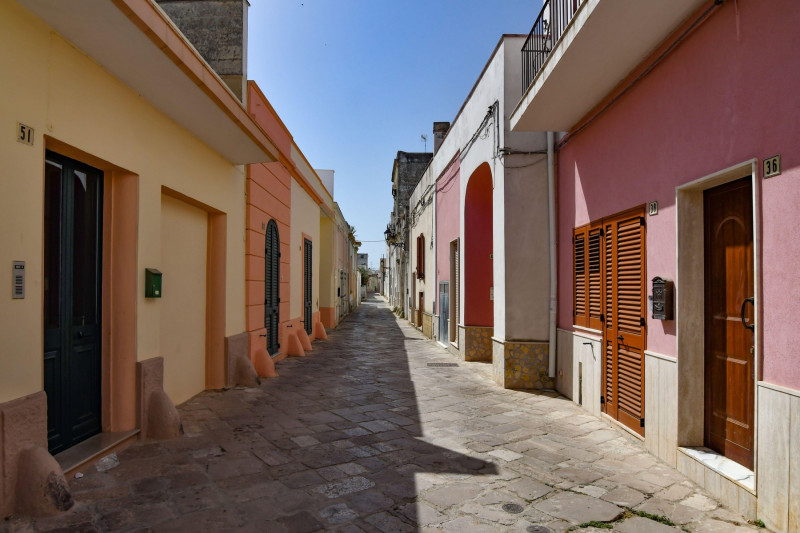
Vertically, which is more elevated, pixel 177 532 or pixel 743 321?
pixel 743 321

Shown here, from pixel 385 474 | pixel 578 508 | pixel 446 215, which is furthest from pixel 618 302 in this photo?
pixel 446 215

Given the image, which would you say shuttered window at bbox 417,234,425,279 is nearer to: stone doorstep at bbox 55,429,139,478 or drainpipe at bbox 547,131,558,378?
drainpipe at bbox 547,131,558,378

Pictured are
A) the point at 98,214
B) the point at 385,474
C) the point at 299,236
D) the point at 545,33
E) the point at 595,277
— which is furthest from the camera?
the point at 299,236

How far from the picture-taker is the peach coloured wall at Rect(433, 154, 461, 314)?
34.3 feet

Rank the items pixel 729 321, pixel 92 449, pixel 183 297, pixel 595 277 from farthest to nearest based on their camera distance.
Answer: pixel 183 297 < pixel 595 277 < pixel 92 449 < pixel 729 321

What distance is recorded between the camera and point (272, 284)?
873cm

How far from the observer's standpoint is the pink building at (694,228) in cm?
281

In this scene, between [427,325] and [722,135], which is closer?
[722,135]

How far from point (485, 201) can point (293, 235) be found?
4.15 m

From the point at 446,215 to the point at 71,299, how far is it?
8586 millimetres

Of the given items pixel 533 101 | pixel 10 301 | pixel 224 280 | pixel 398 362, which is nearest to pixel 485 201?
pixel 398 362

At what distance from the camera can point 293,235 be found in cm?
1051

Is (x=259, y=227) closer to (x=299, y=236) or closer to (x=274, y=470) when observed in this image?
(x=299, y=236)

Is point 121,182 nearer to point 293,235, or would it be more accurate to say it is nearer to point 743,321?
point 743,321
